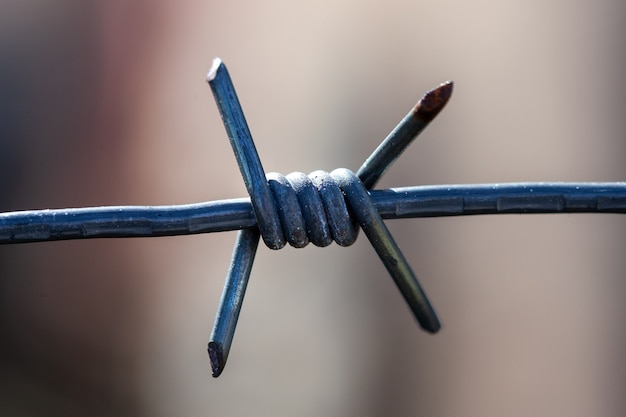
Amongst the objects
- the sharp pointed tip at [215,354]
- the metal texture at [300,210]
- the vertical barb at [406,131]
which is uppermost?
Answer: the vertical barb at [406,131]

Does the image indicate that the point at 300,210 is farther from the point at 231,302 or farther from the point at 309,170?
the point at 309,170

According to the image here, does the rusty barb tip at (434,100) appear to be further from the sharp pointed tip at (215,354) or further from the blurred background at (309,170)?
the blurred background at (309,170)

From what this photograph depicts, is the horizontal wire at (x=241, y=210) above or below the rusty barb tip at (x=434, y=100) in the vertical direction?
below

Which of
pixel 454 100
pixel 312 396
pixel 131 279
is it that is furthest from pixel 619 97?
pixel 131 279

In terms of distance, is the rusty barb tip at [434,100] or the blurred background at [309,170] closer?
the rusty barb tip at [434,100]

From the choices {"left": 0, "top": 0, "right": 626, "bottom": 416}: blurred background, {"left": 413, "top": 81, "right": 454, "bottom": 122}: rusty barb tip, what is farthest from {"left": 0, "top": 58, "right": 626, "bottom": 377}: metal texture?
{"left": 0, "top": 0, "right": 626, "bottom": 416}: blurred background

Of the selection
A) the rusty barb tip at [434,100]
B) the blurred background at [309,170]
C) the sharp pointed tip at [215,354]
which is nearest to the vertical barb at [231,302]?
the sharp pointed tip at [215,354]

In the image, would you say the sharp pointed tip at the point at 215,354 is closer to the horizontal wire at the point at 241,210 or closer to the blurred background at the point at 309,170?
the horizontal wire at the point at 241,210

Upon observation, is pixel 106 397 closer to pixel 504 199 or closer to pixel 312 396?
pixel 312 396
